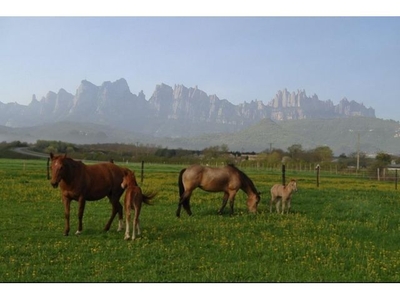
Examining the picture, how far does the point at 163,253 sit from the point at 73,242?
2.70 m

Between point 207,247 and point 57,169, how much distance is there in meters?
4.43

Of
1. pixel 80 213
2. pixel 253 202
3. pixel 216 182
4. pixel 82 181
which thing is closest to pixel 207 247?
pixel 80 213

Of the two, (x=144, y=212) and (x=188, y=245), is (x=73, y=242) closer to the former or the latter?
(x=188, y=245)

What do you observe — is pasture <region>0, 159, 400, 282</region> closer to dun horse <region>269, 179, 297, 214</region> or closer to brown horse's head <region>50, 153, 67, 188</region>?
dun horse <region>269, 179, 297, 214</region>

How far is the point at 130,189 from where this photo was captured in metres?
12.0

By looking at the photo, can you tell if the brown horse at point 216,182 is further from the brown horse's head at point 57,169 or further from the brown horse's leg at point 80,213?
the brown horse's head at point 57,169

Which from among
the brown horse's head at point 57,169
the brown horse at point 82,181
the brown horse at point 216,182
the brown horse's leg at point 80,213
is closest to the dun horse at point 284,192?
the brown horse at point 216,182

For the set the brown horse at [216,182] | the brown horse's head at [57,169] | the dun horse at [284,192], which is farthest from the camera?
the brown horse at [216,182]

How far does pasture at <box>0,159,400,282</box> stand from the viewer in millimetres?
8094

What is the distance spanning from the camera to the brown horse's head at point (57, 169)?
11.7 metres

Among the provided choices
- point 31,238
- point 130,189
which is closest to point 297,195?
point 130,189

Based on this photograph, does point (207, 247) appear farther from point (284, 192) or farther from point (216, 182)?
point (284, 192)

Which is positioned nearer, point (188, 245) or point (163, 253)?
point (163, 253)

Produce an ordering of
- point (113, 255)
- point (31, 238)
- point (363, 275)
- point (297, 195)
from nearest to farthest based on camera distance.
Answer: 1. point (363, 275)
2. point (113, 255)
3. point (31, 238)
4. point (297, 195)
